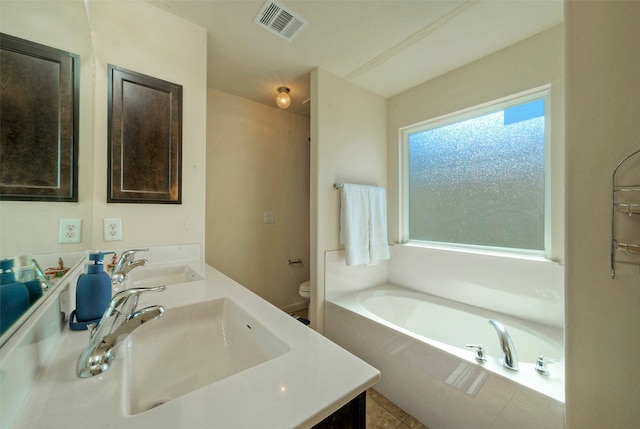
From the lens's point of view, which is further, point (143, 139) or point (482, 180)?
point (482, 180)

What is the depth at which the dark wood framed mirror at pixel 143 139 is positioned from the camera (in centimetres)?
119

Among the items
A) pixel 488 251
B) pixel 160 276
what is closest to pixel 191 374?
pixel 160 276

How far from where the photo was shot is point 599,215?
2.52 feet

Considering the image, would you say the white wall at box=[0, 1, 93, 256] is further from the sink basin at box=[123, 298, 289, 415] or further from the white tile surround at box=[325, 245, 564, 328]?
the white tile surround at box=[325, 245, 564, 328]

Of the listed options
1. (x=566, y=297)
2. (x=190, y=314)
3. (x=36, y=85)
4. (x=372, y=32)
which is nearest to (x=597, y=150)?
(x=566, y=297)

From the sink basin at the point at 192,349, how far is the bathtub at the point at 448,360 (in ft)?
3.37

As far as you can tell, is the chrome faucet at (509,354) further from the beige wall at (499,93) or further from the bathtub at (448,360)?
the beige wall at (499,93)

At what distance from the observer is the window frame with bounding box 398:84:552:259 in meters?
1.51

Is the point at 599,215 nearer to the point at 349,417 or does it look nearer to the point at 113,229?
the point at 349,417

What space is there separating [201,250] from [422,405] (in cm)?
157

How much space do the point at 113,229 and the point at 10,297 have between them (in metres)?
0.85

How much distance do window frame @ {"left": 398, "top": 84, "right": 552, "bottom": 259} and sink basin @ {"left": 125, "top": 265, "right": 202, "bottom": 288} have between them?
185 centimetres

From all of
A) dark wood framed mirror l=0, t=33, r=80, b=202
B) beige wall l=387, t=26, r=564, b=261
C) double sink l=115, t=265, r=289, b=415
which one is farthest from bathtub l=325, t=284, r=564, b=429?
dark wood framed mirror l=0, t=33, r=80, b=202

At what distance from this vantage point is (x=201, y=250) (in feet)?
4.77
